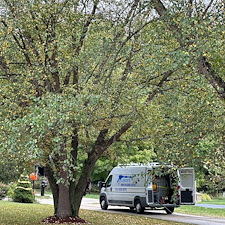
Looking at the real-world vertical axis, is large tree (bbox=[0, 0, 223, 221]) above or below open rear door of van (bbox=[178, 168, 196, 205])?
above

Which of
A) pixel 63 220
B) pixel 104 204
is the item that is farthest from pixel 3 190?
pixel 63 220

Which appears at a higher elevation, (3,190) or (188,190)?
(3,190)

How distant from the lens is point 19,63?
12.4 m

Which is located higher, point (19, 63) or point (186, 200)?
point (19, 63)

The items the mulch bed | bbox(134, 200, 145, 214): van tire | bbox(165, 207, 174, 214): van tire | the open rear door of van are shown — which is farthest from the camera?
bbox(165, 207, 174, 214): van tire

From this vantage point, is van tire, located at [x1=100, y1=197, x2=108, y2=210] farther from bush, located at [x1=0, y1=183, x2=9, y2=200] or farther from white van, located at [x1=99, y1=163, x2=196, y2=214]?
bush, located at [x1=0, y1=183, x2=9, y2=200]

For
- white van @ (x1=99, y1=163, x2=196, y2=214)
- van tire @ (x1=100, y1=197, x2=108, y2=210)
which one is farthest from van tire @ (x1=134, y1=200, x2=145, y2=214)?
van tire @ (x1=100, y1=197, x2=108, y2=210)

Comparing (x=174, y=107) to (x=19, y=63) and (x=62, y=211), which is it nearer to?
(x=19, y=63)

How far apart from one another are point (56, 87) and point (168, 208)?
12079 millimetres

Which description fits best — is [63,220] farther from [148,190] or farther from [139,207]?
[139,207]

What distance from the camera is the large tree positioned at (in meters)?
9.16

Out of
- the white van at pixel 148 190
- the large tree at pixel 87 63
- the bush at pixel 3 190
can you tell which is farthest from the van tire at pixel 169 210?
the bush at pixel 3 190

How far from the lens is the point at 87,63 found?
1177cm

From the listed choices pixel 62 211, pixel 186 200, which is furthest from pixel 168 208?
pixel 62 211
